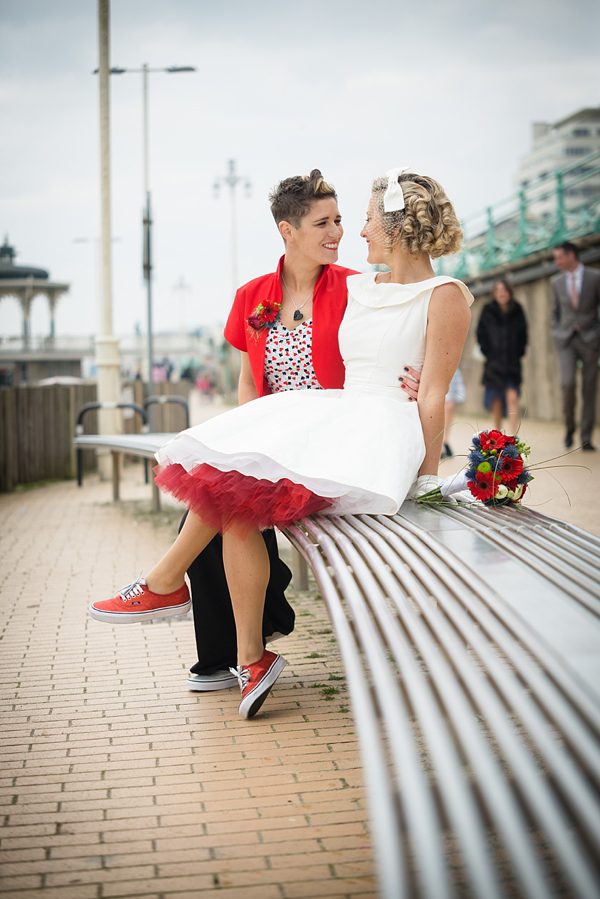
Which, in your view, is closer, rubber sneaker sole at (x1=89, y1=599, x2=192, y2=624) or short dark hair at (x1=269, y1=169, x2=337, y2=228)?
rubber sneaker sole at (x1=89, y1=599, x2=192, y2=624)

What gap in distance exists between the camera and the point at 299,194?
4.05m

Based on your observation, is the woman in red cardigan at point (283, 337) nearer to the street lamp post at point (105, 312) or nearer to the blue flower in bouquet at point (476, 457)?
the blue flower in bouquet at point (476, 457)

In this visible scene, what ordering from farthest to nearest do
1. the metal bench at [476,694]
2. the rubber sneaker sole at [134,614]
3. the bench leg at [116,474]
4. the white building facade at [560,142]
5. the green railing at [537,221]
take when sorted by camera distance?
the white building facade at [560,142] → the green railing at [537,221] → the bench leg at [116,474] → the rubber sneaker sole at [134,614] → the metal bench at [476,694]

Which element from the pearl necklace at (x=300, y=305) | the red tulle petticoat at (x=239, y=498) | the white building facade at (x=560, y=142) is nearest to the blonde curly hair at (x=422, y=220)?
the pearl necklace at (x=300, y=305)

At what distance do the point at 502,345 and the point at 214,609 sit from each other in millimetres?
8243

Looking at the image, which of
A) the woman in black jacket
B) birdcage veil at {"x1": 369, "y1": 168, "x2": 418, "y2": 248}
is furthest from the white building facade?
birdcage veil at {"x1": 369, "y1": 168, "x2": 418, "y2": 248}

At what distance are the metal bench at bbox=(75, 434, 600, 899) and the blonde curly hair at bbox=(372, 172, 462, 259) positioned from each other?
1218 mm

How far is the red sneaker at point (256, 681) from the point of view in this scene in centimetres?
346

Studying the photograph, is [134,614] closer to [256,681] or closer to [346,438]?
[256,681]

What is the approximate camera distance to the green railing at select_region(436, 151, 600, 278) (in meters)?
15.5

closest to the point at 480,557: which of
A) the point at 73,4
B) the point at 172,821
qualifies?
the point at 172,821

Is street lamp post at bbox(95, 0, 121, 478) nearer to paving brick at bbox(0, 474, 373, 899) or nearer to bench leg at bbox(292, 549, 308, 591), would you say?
bench leg at bbox(292, 549, 308, 591)

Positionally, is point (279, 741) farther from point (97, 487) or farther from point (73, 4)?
point (73, 4)

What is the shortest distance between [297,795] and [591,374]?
372 inches
